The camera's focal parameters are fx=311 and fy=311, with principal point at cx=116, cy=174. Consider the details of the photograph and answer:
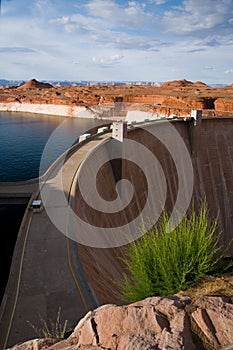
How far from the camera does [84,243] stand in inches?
458

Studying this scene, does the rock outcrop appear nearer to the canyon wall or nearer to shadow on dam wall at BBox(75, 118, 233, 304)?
the canyon wall

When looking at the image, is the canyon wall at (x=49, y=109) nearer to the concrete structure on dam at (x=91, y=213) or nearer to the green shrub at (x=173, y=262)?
the concrete structure on dam at (x=91, y=213)

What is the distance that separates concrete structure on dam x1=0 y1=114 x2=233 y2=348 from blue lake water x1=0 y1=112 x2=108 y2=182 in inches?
603

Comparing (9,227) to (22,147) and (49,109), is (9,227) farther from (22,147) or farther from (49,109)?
(49,109)

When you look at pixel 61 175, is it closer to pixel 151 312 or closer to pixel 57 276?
pixel 57 276

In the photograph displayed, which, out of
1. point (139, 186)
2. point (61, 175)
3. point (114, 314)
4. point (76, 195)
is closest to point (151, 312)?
point (114, 314)

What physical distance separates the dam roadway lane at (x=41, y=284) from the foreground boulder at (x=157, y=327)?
13.2ft

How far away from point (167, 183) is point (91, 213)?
8685 mm

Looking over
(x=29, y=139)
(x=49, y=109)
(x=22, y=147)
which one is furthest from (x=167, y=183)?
(x=49, y=109)

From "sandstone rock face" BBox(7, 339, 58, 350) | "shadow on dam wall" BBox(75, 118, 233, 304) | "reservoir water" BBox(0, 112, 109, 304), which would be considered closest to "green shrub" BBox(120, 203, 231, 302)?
"sandstone rock face" BBox(7, 339, 58, 350)

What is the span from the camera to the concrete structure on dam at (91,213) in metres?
8.69

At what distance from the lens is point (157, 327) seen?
3.75 m

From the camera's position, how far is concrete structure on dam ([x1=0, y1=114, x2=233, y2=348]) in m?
8.69

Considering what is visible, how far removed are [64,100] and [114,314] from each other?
80.1 m
